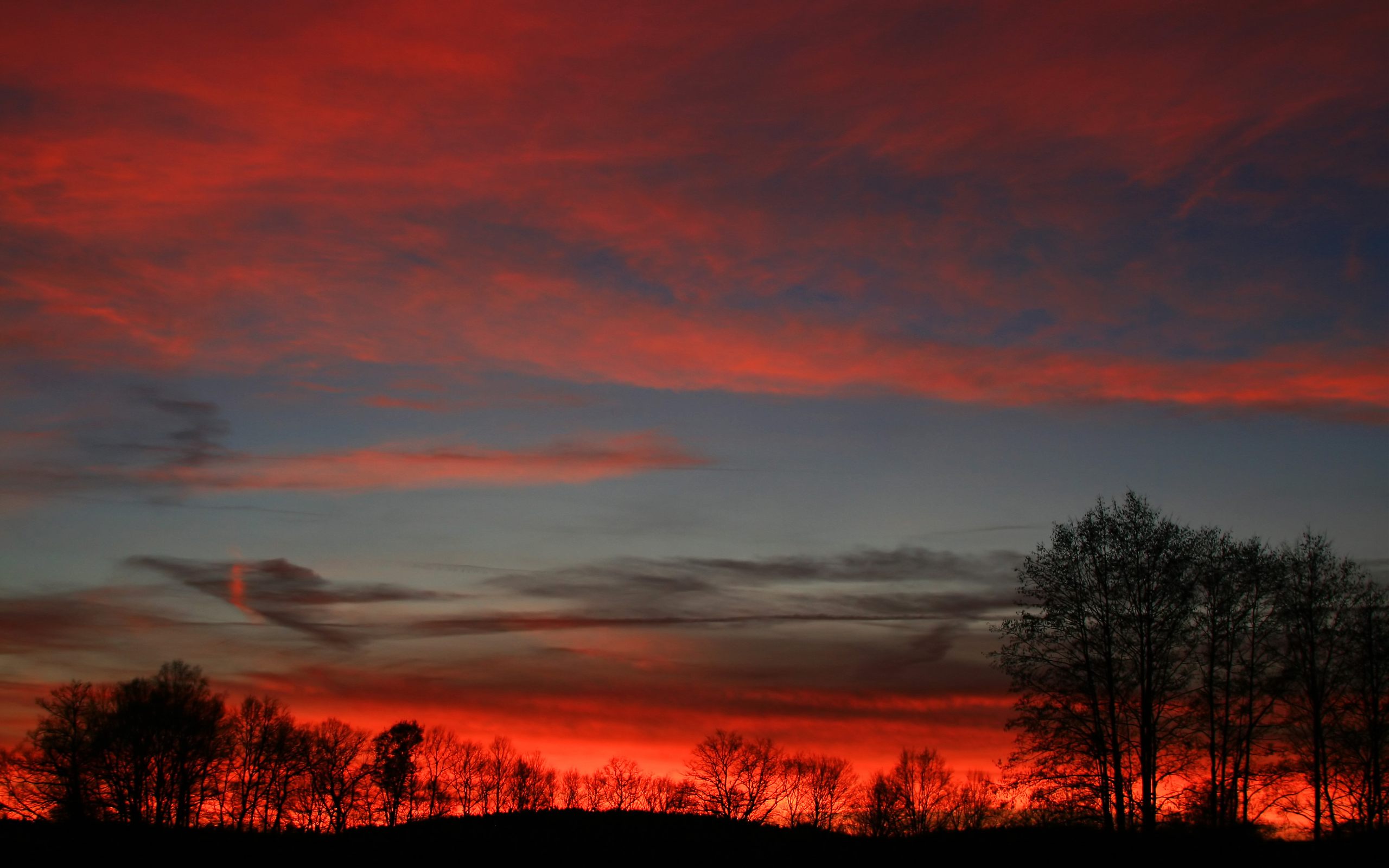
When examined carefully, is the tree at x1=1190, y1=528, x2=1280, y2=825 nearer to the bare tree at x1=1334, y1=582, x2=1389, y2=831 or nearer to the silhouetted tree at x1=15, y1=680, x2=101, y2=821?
the bare tree at x1=1334, y1=582, x2=1389, y2=831

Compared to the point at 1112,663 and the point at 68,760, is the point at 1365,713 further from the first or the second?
the point at 68,760

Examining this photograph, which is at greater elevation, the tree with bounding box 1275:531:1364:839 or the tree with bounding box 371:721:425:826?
the tree with bounding box 1275:531:1364:839

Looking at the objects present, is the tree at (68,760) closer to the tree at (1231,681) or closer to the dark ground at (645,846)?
the dark ground at (645,846)

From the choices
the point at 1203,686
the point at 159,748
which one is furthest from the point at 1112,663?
the point at 159,748

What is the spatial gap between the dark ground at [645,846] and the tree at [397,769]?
46.3m

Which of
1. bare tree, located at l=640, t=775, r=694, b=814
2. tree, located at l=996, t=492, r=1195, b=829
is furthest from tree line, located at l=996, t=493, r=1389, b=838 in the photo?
bare tree, located at l=640, t=775, r=694, b=814

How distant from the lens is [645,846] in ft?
86.5

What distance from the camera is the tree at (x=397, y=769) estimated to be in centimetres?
7056

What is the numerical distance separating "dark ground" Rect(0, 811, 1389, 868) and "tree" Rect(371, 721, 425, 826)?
4632 centimetres

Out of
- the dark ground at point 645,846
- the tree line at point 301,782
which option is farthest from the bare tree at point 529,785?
the dark ground at point 645,846

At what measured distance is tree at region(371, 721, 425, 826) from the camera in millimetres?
70562

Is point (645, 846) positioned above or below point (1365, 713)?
below

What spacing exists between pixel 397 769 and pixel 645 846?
5181 cm

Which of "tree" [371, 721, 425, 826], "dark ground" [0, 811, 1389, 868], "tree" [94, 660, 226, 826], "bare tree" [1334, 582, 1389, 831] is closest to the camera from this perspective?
"dark ground" [0, 811, 1389, 868]
